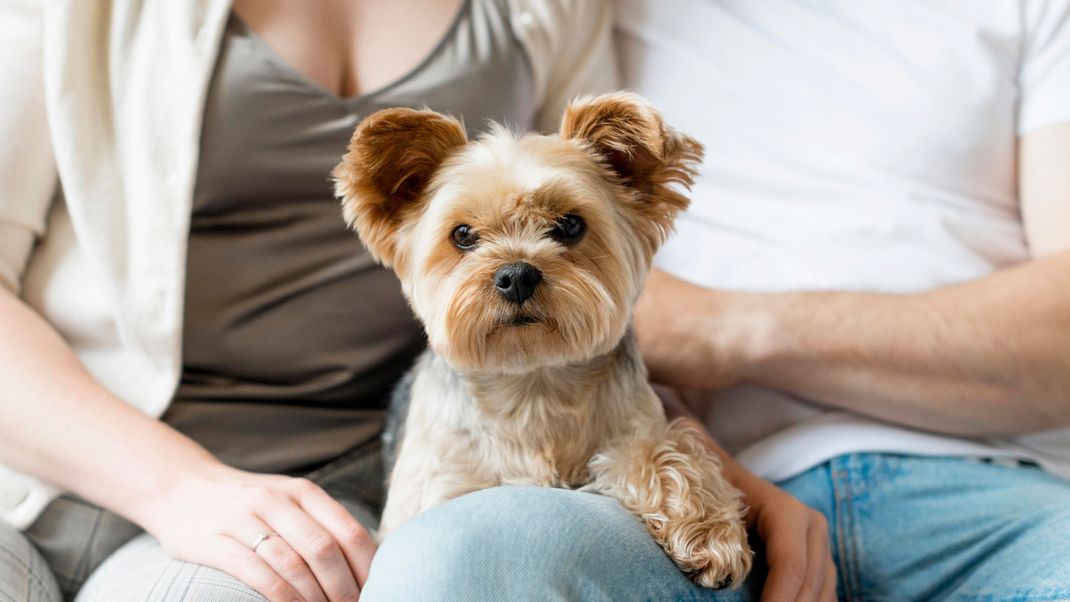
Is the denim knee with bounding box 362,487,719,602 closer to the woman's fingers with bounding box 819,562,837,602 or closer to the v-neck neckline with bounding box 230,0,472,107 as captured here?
the woman's fingers with bounding box 819,562,837,602

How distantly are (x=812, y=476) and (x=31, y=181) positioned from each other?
1.41 metres

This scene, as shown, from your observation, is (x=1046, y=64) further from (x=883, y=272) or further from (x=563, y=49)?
(x=563, y=49)

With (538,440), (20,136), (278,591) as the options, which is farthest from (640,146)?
(20,136)

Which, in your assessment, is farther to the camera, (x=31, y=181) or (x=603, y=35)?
(x=603, y=35)

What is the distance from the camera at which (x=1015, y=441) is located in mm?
1612

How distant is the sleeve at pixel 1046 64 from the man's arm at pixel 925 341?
4 centimetres

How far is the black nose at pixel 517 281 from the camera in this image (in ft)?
3.78

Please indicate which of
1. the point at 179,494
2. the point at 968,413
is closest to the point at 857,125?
the point at 968,413

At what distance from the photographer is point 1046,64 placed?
5.28 feet

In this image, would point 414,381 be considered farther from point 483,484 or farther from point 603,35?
point 603,35

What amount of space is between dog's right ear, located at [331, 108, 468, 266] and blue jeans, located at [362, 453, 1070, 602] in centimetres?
44

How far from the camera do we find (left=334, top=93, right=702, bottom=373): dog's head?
118cm

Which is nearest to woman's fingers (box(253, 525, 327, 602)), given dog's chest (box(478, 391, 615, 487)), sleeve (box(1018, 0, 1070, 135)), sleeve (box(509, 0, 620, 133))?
dog's chest (box(478, 391, 615, 487))

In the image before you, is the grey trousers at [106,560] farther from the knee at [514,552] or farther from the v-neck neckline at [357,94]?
the v-neck neckline at [357,94]
